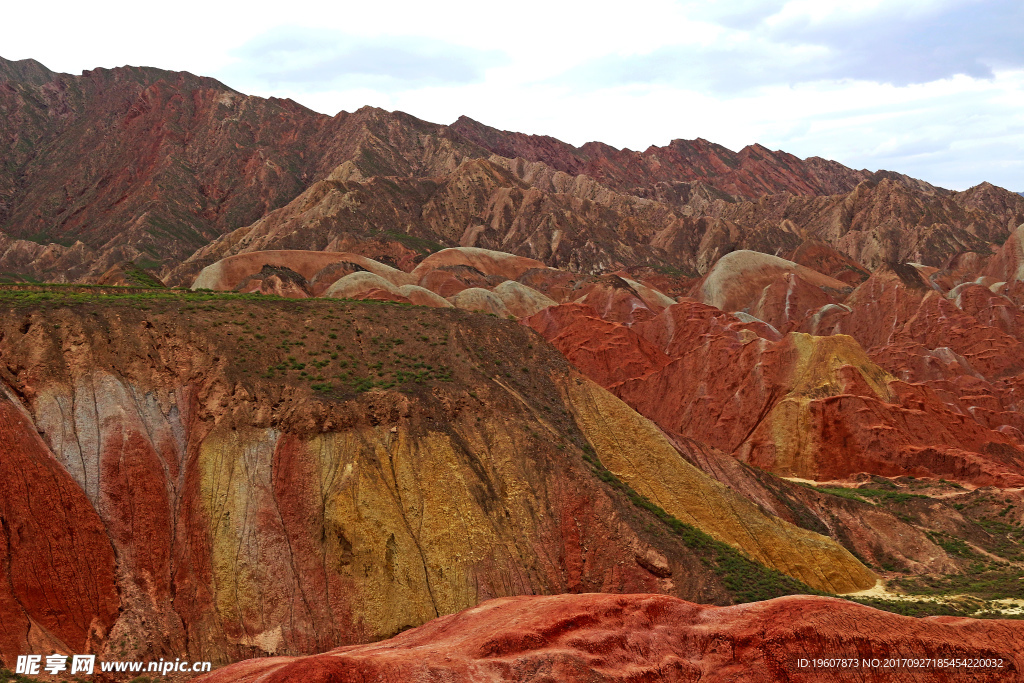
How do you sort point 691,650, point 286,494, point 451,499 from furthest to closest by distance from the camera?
point 451,499 → point 286,494 → point 691,650

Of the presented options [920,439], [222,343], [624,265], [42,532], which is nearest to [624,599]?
[42,532]

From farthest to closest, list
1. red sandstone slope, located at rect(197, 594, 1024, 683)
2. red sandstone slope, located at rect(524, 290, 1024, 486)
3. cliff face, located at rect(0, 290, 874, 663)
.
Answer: red sandstone slope, located at rect(524, 290, 1024, 486)
cliff face, located at rect(0, 290, 874, 663)
red sandstone slope, located at rect(197, 594, 1024, 683)

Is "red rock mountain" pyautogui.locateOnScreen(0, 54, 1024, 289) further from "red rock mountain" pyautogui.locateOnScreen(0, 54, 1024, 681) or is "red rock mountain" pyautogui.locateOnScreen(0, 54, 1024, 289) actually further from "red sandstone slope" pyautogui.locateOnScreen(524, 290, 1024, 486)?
"red rock mountain" pyautogui.locateOnScreen(0, 54, 1024, 681)

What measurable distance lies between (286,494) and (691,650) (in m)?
16.8

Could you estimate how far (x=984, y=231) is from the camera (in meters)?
173

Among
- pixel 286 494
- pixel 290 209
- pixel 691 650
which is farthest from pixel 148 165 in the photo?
pixel 691 650

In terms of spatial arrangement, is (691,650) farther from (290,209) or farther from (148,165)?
(148,165)

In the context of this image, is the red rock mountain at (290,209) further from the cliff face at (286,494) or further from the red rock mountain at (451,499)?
the cliff face at (286,494)

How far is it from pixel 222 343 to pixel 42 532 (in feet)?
32.3

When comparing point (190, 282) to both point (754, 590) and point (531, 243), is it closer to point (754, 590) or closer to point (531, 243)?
point (531, 243)

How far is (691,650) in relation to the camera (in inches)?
722

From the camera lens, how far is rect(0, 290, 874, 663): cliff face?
26531mm

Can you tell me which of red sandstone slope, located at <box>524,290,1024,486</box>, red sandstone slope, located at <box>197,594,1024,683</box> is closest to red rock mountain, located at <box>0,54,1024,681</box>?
red sandstone slope, located at <box>197,594,1024,683</box>

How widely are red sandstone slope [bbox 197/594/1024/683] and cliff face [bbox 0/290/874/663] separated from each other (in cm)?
908
